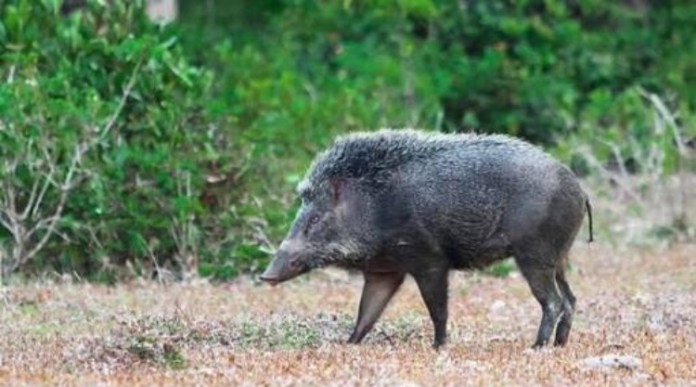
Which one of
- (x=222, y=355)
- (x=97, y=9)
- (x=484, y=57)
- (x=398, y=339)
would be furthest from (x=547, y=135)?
(x=222, y=355)

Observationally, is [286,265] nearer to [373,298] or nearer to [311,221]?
[311,221]

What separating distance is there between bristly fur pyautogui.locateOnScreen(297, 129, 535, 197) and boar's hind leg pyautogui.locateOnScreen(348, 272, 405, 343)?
2.08 ft

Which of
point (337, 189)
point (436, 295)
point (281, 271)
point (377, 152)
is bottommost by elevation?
point (436, 295)

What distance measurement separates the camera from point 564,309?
10.5m

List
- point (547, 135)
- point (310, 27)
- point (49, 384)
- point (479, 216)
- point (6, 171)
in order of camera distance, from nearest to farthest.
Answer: point (49, 384) < point (479, 216) < point (6, 171) < point (547, 135) < point (310, 27)

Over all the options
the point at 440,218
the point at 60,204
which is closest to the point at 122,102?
the point at 60,204

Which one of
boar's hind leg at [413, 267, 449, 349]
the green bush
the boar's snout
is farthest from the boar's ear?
the green bush

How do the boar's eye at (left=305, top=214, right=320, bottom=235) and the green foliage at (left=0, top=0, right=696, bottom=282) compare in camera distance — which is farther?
the green foliage at (left=0, top=0, right=696, bottom=282)

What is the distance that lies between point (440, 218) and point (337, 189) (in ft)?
2.11

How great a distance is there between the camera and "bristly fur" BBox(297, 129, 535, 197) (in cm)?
1055

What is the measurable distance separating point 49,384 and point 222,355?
129cm

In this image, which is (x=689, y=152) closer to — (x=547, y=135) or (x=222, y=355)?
(x=547, y=135)

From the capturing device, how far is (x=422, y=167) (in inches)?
413

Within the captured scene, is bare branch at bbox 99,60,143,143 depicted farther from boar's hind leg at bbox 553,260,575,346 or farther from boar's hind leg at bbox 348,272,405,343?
boar's hind leg at bbox 553,260,575,346
